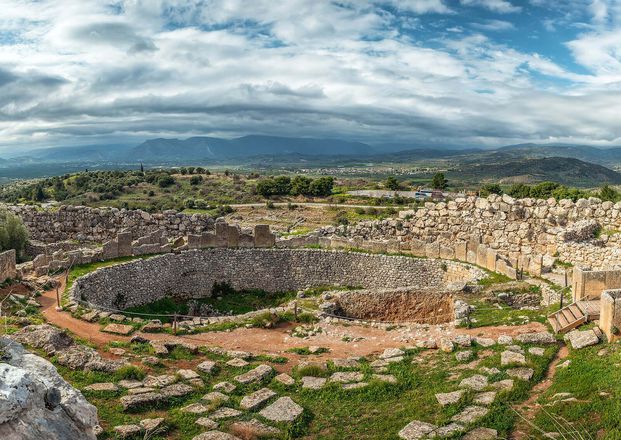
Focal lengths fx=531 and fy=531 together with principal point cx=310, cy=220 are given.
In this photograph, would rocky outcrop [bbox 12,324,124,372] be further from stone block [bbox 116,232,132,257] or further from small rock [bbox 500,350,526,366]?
stone block [bbox 116,232,132,257]

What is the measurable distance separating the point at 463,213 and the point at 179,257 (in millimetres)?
15338

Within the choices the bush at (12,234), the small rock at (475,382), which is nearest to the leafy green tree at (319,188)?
the bush at (12,234)

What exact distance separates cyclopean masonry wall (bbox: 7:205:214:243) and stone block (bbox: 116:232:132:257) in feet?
17.0

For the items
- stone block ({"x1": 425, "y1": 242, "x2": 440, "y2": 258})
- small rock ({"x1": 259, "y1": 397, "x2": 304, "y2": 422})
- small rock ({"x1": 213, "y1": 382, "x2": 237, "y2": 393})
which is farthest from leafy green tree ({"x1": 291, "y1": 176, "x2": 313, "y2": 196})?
small rock ({"x1": 259, "y1": 397, "x2": 304, "y2": 422})

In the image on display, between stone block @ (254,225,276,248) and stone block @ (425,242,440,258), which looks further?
stone block @ (254,225,276,248)

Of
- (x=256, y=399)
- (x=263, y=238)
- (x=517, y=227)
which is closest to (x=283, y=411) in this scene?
(x=256, y=399)

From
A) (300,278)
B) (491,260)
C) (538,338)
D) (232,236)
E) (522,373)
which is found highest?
(232,236)

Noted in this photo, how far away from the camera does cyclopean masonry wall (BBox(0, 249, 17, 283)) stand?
19.5m

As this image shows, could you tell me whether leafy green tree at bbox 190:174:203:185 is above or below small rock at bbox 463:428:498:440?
above

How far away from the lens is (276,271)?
86.3 ft

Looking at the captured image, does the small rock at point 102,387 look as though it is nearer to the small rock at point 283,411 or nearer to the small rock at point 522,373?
the small rock at point 283,411

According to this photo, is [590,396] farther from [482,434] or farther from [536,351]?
[536,351]

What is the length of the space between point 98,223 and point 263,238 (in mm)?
10432

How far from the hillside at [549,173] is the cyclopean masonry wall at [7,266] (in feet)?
465
